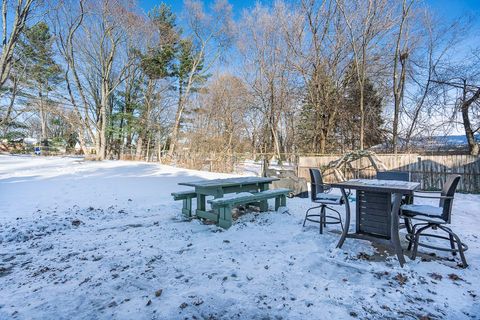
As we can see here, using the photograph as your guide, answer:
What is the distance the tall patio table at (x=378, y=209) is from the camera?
9.57ft

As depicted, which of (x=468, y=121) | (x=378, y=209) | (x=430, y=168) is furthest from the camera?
(x=468, y=121)

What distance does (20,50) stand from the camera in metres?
19.2

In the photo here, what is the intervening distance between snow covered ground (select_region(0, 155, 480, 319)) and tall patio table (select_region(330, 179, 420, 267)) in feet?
0.75

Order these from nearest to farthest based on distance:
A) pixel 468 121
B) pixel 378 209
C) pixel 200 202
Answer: pixel 378 209, pixel 200 202, pixel 468 121

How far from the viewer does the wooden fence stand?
8.78 meters

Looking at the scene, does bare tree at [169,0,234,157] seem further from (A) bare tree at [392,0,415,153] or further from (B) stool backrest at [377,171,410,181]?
(B) stool backrest at [377,171,410,181]

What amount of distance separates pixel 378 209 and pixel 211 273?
221 cm

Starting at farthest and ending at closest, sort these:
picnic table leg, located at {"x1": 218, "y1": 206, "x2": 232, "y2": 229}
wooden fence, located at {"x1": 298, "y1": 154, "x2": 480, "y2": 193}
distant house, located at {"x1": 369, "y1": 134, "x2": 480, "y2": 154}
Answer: distant house, located at {"x1": 369, "y1": 134, "x2": 480, "y2": 154} → wooden fence, located at {"x1": 298, "y1": 154, "x2": 480, "y2": 193} → picnic table leg, located at {"x1": 218, "y1": 206, "x2": 232, "y2": 229}

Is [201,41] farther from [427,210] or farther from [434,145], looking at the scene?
[427,210]

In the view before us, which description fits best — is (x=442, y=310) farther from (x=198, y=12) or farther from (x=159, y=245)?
(x=198, y=12)

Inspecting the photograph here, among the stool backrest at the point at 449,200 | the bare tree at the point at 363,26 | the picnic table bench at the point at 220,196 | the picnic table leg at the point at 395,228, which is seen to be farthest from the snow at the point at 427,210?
the bare tree at the point at 363,26

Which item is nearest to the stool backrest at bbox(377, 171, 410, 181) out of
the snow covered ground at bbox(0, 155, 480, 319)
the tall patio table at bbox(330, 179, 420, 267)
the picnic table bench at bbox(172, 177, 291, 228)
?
the snow covered ground at bbox(0, 155, 480, 319)

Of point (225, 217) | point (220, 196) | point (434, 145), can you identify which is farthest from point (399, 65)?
point (225, 217)

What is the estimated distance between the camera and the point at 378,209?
10.6 ft
